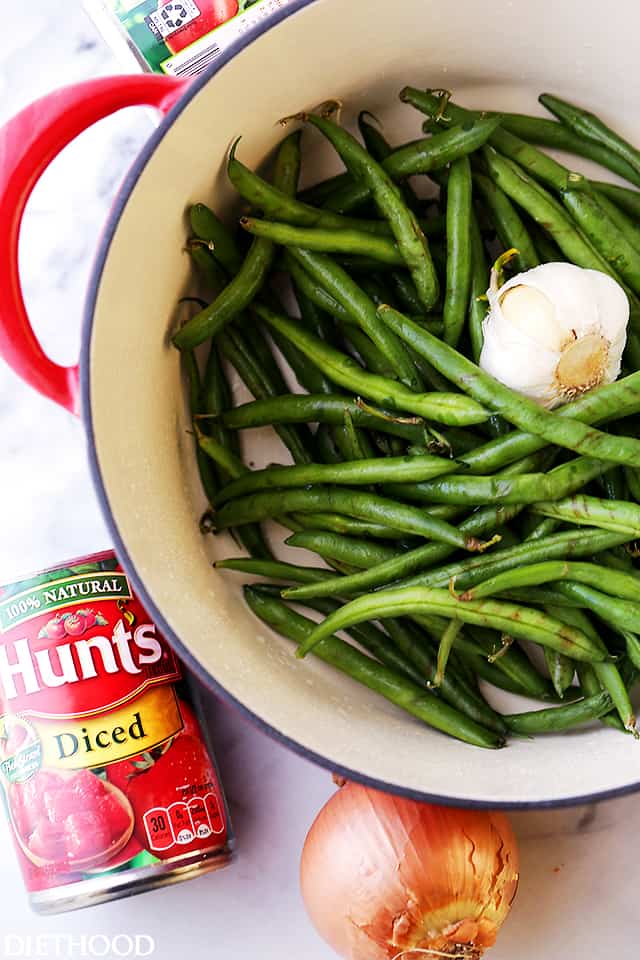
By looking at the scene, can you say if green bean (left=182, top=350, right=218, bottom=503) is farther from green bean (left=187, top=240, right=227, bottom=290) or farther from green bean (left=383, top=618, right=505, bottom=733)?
green bean (left=383, top=618, right=505, bottom=733)

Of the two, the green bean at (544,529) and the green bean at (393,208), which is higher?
the green bean at (393,208)

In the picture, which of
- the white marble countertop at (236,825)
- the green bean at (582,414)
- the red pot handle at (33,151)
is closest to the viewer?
the red pot handle at (33,151)

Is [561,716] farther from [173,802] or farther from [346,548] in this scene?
[173,802]

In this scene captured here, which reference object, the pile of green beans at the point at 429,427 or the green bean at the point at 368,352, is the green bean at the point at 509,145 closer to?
the pile of green beans at the point at 429,427

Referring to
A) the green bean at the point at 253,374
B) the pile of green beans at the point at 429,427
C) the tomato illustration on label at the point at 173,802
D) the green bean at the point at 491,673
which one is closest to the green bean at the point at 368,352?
the pile of green beans at the point at 429,427

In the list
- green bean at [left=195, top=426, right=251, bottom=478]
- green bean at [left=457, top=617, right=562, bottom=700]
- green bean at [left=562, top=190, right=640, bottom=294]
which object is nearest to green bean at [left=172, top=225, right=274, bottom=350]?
green bean at [left=195, top=426, right=251, bottom=478]

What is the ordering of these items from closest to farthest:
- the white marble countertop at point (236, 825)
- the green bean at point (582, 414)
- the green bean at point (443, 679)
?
the green bean at point (582, 414)
the green bean at point (443, 679)
the white marble countertop at point (236, 825)
